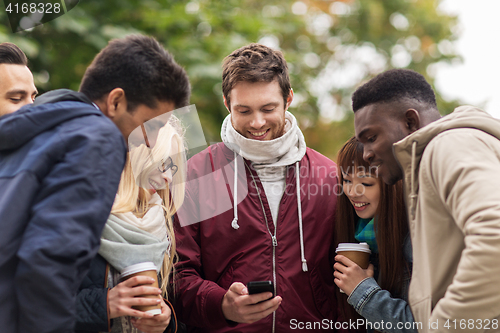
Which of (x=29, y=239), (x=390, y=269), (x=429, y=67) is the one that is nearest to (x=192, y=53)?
(x=390, y=269)

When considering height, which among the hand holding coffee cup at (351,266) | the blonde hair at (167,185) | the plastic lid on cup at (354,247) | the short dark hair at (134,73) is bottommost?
the hand holding coffee cup at (351,266)

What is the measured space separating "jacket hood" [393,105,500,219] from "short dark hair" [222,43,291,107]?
1088 mm

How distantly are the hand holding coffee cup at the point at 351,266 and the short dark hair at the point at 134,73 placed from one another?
4.04ft

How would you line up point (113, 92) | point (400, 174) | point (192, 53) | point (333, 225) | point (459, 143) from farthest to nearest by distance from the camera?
point (192, 53)
point (333, 225)
point (400, 174)
point (113, 92)
point (459, 143)

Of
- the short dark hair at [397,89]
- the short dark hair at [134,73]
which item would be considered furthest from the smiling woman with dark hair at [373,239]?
the short dark hair at [134,73]

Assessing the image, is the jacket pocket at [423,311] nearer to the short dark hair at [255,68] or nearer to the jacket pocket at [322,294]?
the jacket pocket at [322,294]

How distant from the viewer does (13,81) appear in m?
2.90

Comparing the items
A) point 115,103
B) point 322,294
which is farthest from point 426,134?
point 115,103

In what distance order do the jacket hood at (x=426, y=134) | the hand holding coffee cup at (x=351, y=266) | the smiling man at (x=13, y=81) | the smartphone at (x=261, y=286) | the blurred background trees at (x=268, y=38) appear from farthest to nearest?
the blurred background trees at (x=268, y=38), the smiling man at (x=13, y=81), the hand holding coffee cup at (x=351, y=266), the smartphone at (x=261, y=286), the jacket hood at (x=426, y=134)

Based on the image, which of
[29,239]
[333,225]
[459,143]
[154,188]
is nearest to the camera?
[29,239]

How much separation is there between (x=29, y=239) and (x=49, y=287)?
0.56ft

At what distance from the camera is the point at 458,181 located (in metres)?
1.58

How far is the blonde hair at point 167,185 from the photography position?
2.22 m

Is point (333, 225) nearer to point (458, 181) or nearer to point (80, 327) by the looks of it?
point (458, 181)
